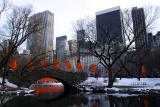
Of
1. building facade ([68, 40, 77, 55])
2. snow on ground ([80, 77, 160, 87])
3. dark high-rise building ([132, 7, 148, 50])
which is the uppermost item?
dark high-rise building ([132, 7, 148, 50])

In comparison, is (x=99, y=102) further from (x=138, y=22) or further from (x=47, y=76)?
(x=47, y=76)

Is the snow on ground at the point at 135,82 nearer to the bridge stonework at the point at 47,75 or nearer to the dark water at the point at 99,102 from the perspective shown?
the bridge stonework at the point at 47,75

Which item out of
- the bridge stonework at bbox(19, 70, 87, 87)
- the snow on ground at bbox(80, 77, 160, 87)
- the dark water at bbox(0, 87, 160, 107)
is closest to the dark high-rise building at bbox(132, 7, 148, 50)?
the snow on ground at bbox(80, 77, 160, 87)

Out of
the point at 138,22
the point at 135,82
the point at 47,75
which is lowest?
the point at 135,82

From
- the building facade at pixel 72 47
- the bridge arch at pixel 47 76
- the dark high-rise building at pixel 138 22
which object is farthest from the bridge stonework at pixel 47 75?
the dark high-rise building at pixel 138 22

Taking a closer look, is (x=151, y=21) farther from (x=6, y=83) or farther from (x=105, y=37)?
(x=6, y=83)

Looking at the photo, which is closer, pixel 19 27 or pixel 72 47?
pixel 19 27

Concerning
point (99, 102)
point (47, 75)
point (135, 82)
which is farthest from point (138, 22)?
point (99, 102)

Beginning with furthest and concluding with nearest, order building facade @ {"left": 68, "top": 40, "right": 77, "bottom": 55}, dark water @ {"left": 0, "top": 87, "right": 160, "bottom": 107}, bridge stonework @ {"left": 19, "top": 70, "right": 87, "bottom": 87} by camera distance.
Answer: bridge stonework @ {"left": 19, "top": 70, "right": 87, "bottom": 87} < building facade @ {"left": 68, "top": 40, "right": 77, "bottom": 55} < dark water @ {"left": 0, "top": 87, "right": 160, "bottom": 107}

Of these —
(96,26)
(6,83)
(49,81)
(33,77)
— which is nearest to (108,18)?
(96,26)

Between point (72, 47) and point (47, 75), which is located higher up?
point (72, 47)

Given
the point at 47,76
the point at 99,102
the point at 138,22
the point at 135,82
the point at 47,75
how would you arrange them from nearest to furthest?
the point at 99,102 → the point at 138,22 → the point at 47,75 → the point at 47,76 → the point at 135,82

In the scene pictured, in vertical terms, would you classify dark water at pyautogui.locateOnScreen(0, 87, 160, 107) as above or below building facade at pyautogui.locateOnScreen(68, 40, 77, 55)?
below

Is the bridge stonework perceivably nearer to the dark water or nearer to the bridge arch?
the bridge arch
